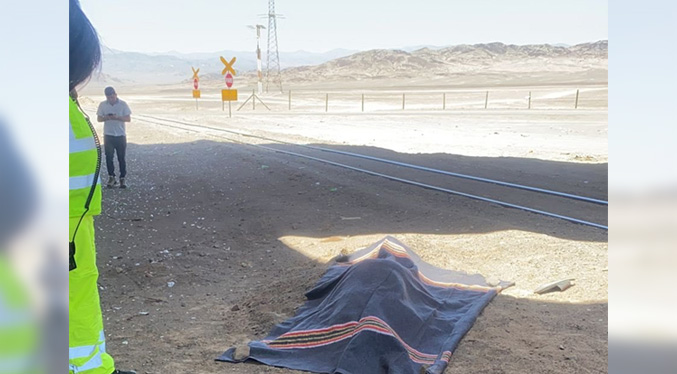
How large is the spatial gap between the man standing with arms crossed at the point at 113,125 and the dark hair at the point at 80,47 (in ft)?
27.6

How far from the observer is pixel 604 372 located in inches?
178

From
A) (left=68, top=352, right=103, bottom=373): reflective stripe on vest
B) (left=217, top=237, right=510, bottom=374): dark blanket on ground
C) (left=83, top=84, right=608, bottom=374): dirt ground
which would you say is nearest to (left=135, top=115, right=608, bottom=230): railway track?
(left=83, top=84, right=608, bottom=374): dirt ground

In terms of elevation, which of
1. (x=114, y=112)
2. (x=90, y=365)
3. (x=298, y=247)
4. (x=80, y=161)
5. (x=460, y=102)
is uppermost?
(x=460, y=102)

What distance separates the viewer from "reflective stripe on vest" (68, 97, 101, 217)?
2.88 metres

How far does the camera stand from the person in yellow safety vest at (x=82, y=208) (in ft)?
9.02

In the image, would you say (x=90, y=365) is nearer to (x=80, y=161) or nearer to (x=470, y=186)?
(x=80, y=161)

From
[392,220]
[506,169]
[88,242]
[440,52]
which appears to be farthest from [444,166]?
[440,52]

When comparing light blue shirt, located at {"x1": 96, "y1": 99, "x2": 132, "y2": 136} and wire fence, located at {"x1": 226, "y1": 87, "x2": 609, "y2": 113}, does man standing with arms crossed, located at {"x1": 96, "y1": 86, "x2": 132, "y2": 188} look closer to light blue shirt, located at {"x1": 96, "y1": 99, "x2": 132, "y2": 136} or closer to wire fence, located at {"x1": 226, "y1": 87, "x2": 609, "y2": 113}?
light blue shirt, located at {"x1": 96, "y1": 99, "x2": 132, "y2": 136}

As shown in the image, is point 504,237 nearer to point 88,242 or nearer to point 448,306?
point 448,306

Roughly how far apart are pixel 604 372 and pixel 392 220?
4.91 metres

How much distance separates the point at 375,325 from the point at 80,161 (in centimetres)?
258

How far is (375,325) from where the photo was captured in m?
4.82

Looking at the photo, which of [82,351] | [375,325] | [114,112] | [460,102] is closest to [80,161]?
[82,351]

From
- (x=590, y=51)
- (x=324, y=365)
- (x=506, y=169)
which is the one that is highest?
(x=590, y=51)
